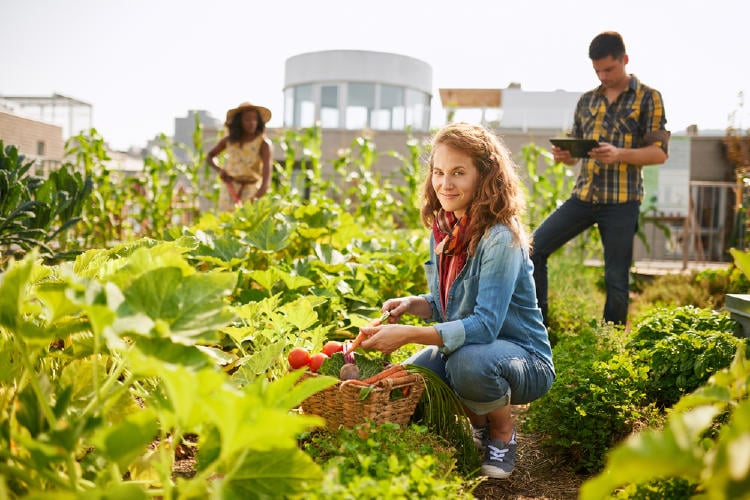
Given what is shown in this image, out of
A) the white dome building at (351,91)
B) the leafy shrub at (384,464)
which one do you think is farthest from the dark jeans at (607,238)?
the white dome building at (351,91)

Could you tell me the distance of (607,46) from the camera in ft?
11.7

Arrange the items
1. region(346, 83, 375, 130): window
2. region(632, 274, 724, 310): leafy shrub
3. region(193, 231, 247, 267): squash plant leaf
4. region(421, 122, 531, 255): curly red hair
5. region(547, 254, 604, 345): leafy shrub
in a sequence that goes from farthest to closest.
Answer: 1. region(346, 83, 375, 130): window
2. region(632, 274, 724, 310): leafy shrub
3. region(547, 254, 604, 345): leafy shrub
4. region(193, 231, 247, 267): squash plant leaf
5. region(421, 122, 531, 255): curly red hair

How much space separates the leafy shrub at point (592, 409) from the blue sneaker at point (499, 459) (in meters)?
0.24

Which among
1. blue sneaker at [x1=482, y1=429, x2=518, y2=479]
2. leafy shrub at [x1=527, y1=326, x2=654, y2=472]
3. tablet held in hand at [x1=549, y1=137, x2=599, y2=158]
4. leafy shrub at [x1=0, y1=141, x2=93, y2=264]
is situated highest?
tablet held in hand at [x1=549, y1=137, x2=599, y2=158]

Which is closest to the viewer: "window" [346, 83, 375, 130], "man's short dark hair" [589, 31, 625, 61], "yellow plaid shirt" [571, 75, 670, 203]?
"man's short dark hair" [589, 31, 625, 61]

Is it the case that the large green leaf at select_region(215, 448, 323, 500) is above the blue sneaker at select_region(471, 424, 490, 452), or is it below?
above

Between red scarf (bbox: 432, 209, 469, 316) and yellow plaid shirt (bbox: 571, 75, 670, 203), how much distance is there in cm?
168

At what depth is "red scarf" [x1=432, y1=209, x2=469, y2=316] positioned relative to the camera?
88.6 inches

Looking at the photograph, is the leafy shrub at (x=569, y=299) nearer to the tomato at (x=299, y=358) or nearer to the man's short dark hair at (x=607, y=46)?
the man's short dark hair at (x=607, y=46)

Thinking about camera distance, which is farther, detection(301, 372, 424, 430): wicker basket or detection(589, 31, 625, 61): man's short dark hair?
detection(589, 31, 625, 61): man's short dark hair

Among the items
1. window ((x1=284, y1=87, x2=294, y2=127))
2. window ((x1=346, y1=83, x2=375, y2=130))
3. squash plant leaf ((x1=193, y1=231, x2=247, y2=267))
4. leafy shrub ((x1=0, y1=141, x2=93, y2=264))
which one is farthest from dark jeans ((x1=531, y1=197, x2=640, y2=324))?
window ((x1=284, y1=87, x2=294, y2=127))

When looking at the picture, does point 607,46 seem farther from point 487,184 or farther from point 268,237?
point 268,237

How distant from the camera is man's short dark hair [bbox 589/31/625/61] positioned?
11.6 feet

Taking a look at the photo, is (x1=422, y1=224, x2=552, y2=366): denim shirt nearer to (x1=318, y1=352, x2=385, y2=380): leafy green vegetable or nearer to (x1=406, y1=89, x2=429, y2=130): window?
(x1=318, y1=352, x2=385, y2=380): leafy green vegetable
